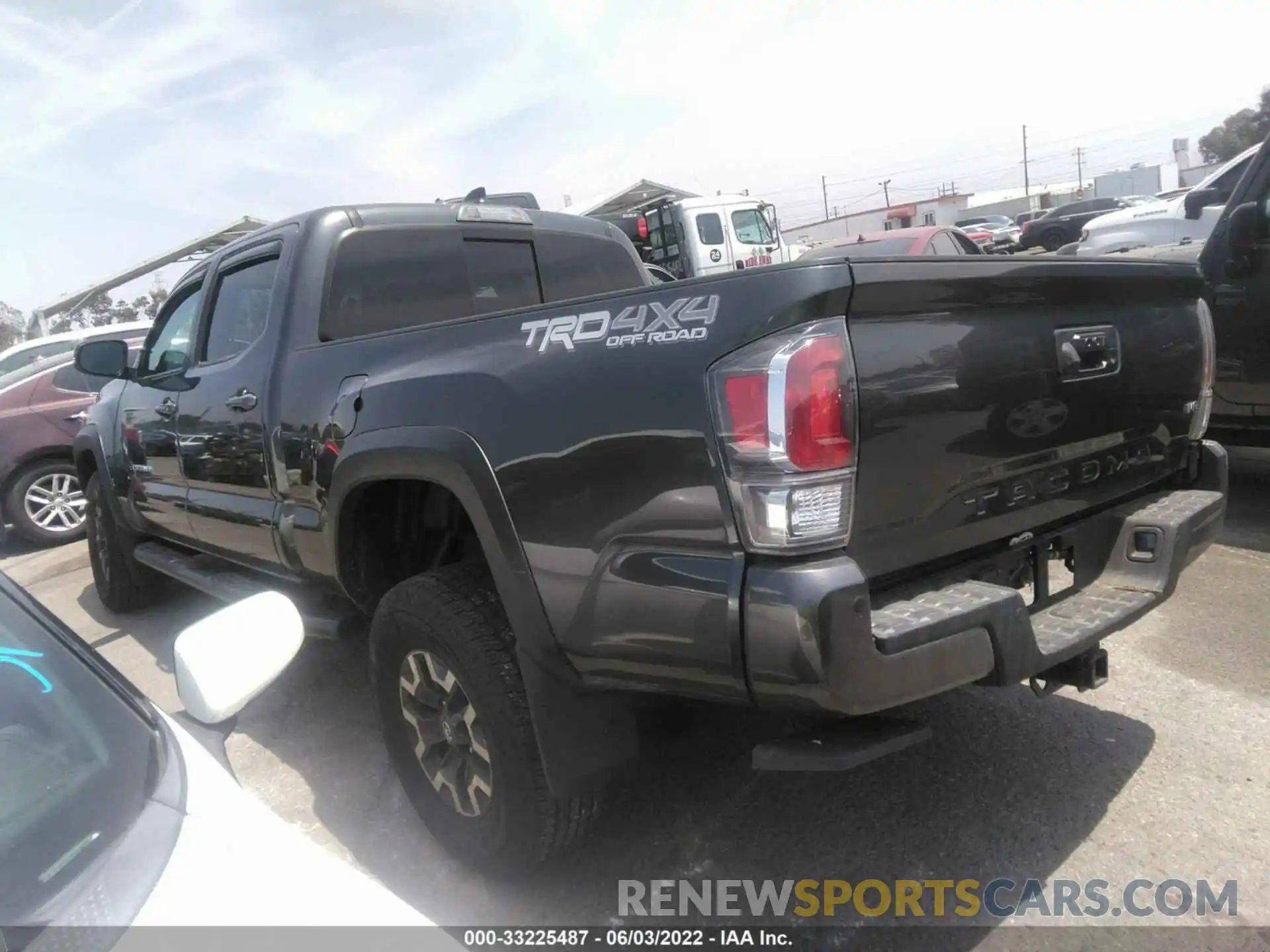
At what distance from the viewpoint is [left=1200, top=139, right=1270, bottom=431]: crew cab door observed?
483cm

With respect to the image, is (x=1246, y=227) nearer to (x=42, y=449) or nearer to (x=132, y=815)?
(x=132, y=815)

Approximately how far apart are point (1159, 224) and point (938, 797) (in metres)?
8.80

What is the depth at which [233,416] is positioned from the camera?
366 centimetres

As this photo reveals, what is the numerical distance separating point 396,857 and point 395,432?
4.30ft

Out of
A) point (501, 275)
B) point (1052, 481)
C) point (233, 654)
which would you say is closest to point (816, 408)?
point (1052, 481)

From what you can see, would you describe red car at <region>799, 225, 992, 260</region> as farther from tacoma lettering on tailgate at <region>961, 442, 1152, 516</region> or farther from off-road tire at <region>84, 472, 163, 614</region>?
tacoma lettering on tailgate at <region>961, 442, 1152, 516</region>

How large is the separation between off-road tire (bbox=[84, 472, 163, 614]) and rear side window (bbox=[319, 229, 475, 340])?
281 centimetres

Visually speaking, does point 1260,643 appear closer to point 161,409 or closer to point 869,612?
point 869,612

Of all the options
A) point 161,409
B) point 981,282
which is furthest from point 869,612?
point 161,409

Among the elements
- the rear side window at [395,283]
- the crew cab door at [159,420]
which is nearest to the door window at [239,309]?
the crew cab door at [159,420]

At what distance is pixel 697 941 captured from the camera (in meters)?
2.35

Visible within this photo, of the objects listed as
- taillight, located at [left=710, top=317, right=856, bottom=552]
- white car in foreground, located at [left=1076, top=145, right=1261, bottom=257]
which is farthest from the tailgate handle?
white car in foreground, located at [left=1076, top=145, right=1261, bottom=257]

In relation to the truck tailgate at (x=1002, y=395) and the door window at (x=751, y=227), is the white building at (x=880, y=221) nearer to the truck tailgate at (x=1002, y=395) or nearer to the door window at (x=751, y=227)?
the door window at (x=751, y=227)

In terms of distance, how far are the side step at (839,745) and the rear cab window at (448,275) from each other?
181cm
